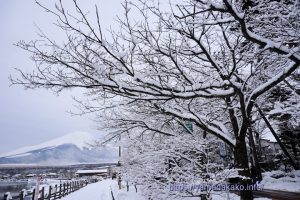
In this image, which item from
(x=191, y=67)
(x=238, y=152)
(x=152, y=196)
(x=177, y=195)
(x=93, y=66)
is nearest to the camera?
(x=93, y=66)

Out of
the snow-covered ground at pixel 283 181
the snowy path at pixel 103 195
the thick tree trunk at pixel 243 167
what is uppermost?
the thick tree trunk at pixel 243 167

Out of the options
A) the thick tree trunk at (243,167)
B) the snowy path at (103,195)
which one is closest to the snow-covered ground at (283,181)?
the snowy path at (103,195)

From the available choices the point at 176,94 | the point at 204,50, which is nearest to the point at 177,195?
the point at 176,94

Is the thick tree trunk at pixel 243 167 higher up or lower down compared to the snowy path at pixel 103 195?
higher up

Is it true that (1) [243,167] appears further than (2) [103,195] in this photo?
No

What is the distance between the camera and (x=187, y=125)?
8.08 meters

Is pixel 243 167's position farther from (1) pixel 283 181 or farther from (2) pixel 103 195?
(1) pixel 283 181

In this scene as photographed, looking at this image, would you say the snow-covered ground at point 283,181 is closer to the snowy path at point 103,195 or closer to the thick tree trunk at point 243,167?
the snowy path at point 103,195

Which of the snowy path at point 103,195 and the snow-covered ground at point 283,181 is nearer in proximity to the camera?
the snowy path at point 103,195

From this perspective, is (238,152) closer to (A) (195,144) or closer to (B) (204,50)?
(A) (195,144)

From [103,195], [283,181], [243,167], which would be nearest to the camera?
[243,167]

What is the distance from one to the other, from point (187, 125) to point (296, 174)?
20252 millimetres

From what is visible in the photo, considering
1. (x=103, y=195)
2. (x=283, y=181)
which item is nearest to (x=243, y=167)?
(x=103, y=195)

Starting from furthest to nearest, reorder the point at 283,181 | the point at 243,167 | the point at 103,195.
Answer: the point at 283,181
the point at 103,195
the point at 243,167
